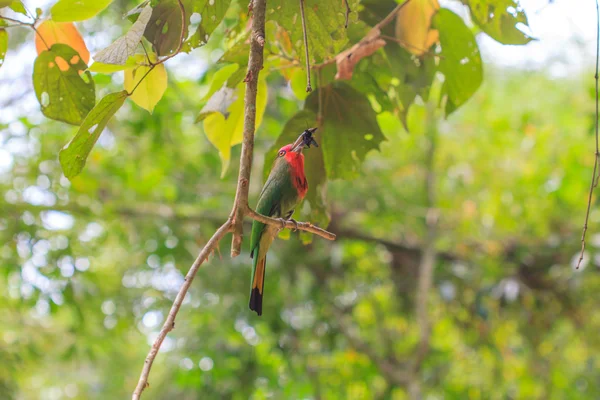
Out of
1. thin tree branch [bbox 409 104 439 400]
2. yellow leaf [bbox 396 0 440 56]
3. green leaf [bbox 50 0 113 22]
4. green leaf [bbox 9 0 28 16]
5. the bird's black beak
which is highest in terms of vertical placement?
green leaf [bbox 9 0 28 16]

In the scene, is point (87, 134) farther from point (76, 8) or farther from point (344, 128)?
point (344, 128)

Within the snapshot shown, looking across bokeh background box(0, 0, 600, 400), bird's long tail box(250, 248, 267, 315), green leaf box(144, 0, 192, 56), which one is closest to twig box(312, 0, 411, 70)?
green leaf box(144, 0, 192, 56)

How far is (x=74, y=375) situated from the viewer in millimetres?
8742

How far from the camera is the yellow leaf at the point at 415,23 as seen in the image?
166cm

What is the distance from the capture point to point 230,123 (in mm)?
1565

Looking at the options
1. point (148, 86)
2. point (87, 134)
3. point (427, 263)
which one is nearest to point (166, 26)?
point (148, 86)

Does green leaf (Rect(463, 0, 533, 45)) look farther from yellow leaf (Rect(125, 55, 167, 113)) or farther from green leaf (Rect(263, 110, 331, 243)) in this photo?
yellow leaf (Rect(125, 55, 167, 113))

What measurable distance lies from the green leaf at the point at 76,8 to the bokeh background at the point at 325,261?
10.0 feet

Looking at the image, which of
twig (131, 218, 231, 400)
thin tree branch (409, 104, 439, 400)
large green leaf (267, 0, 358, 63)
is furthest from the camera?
thin tree branch (409, 104, 439, 400)

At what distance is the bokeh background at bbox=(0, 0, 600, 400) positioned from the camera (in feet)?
14.5

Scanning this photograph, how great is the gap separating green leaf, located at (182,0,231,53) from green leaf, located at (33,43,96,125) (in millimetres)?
278

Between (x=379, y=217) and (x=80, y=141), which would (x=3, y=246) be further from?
(x=80, y=141)

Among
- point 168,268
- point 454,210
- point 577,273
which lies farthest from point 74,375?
point 577,273

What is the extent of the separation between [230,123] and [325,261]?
373 centimetres
